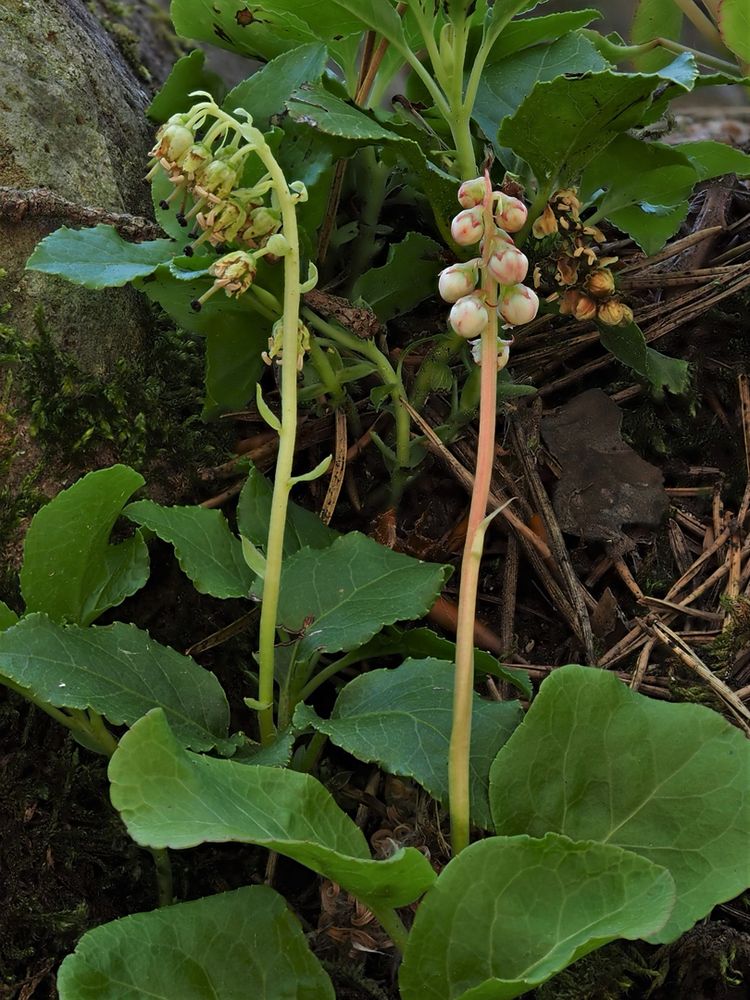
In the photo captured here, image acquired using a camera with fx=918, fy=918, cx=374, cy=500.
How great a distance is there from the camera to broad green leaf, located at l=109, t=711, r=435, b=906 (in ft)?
2.40

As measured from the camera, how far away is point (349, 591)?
1.08 metres

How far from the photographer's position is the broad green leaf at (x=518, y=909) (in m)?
0.76

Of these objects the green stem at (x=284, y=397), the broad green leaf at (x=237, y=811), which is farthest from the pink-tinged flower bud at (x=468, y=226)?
the broad green leaf at (x=237, y=811)

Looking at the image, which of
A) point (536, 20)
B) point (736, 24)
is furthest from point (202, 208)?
point (736, 24)

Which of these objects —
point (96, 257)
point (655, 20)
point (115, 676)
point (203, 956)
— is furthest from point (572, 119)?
point (203, 956)

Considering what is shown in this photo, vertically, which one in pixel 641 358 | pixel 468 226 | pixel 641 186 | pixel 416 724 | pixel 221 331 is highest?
pixel 468 226

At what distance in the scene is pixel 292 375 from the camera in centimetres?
96

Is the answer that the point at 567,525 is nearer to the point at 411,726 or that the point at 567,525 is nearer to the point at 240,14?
the point at 411,726

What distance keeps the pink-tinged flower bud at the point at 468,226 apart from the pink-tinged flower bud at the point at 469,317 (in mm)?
57

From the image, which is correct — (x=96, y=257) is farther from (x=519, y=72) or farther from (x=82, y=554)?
(x=519, y=72)

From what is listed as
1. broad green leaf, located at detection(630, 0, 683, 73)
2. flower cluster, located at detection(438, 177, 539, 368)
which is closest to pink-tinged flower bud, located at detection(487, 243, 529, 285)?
flower cluster, located at detection(438, 177, 539, 368)

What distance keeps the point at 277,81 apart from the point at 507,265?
19.9 inches

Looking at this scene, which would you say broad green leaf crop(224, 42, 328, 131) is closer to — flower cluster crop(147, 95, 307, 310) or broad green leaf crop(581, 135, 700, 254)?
flower cluster crop(147, 95, 307, 310)

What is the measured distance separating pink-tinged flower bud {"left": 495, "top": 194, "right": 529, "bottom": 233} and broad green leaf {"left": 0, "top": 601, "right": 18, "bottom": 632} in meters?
0.65
